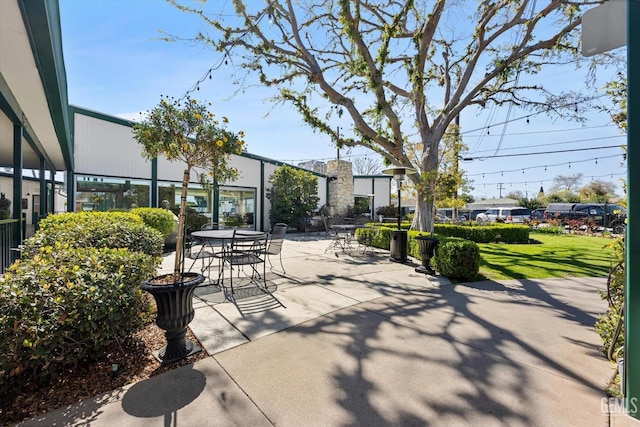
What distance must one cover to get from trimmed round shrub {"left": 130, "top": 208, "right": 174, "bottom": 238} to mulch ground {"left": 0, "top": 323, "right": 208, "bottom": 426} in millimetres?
5289

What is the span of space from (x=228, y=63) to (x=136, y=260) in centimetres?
605

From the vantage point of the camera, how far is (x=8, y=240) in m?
4.59

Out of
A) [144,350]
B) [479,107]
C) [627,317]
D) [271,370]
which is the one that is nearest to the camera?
[627,317]

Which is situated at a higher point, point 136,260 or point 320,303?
point 136,260

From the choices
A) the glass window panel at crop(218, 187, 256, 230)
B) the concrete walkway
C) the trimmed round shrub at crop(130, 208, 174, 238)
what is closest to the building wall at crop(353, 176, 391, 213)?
the glass window panel at crop(218, 187, 256, 230)

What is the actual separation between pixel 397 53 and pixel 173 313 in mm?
9062

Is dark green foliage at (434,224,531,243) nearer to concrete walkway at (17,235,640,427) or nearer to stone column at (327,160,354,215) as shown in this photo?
stone column at (327,160,354,215)

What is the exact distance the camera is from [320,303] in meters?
3.69

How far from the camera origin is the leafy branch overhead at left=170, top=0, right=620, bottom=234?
264 inches

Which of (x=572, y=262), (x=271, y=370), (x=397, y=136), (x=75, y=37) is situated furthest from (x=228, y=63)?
(x=572, y=262)

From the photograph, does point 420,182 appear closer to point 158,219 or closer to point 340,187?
point 158,219

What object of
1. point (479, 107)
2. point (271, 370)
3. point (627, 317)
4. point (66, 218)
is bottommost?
point (271, 370)

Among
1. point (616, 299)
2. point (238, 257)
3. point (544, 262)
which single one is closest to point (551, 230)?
point (544, 262)

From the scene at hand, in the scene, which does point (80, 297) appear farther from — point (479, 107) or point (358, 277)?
point (479, 107)
